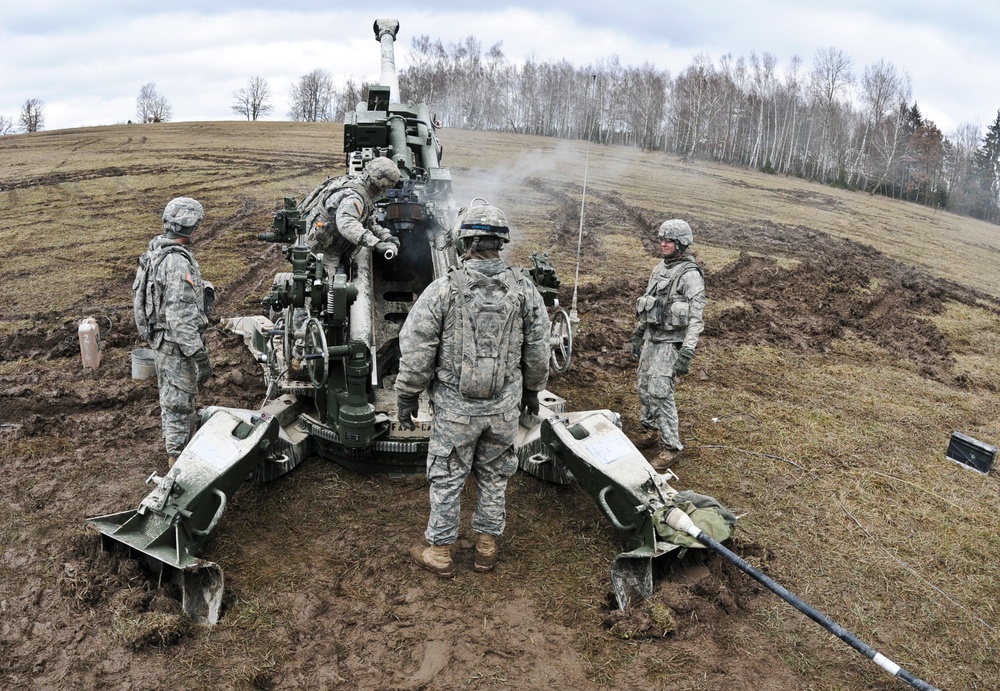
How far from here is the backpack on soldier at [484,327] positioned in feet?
13.1

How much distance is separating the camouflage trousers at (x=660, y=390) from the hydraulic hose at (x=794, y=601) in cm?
179

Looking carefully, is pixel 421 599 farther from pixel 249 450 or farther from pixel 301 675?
pixel 249 450

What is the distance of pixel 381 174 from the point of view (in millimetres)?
5852

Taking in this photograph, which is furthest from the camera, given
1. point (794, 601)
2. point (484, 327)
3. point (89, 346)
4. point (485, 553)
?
point (89, 346)

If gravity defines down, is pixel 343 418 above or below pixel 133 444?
above

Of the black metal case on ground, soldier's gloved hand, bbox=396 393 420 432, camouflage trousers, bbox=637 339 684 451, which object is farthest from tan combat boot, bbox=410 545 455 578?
the black metal case on ground

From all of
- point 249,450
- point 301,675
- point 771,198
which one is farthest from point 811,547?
point 771,198

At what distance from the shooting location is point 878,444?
674cm

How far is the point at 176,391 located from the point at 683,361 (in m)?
3.81

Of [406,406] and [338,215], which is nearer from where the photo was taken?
[406,406]

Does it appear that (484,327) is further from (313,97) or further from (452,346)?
(313,97)

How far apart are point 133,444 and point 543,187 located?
58.9 ft

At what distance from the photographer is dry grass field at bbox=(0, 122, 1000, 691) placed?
3.69 m

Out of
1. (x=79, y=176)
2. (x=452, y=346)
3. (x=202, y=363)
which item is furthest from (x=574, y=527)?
(x=79, y=176)
